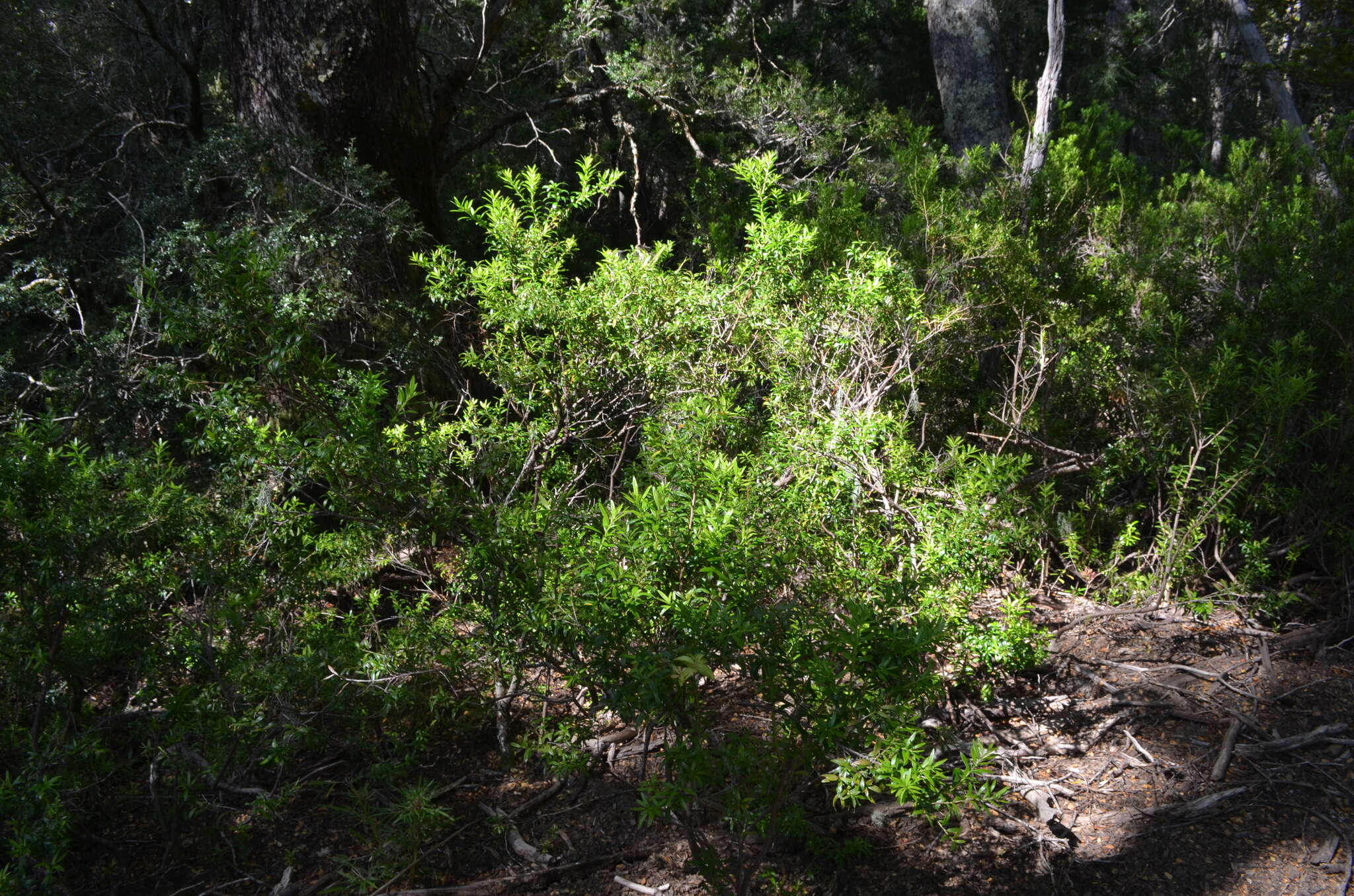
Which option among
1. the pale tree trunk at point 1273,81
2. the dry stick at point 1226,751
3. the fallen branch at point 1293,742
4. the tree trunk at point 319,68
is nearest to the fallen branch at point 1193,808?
the dry stick at point 1226,751

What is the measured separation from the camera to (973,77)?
306 inches

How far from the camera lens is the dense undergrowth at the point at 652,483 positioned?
2705 millimetres

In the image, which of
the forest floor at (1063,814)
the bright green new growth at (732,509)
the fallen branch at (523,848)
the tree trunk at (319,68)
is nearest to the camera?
the bright green new growth at (732,509)

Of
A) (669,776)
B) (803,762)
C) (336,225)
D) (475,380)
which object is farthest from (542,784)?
(336,225)

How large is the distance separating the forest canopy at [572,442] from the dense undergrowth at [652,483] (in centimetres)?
3

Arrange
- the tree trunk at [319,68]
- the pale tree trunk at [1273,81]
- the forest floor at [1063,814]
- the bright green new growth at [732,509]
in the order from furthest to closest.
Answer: the pale tree trunk at [1273,81], the tree trunk at [319,68], the forest floor at [1063,814], the bright green new growth at [732,509]

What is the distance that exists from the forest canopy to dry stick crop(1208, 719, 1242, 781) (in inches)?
28.4

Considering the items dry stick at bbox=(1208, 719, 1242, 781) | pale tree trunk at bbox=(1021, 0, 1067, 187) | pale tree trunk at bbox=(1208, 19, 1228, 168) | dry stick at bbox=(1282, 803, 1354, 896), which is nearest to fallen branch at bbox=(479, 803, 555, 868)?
dry stick at bbox=(1208, 719, 1242, 781)

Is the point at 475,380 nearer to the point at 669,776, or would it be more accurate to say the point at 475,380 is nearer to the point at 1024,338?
the point at 1024,338

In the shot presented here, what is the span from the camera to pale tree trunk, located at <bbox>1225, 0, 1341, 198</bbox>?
6.74 metres

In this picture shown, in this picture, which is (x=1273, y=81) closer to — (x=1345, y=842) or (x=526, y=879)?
(x=1345, y=842)

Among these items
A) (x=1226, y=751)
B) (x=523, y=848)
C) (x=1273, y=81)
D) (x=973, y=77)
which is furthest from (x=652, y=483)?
(x=1273, y=81)

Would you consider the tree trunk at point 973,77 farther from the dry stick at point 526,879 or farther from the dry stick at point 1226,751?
the dry stick at point 526,879

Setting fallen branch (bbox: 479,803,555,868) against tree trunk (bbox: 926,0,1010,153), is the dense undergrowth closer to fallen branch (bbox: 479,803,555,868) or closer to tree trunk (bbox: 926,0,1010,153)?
fallen branch (bbox: 479,803,555,868)
